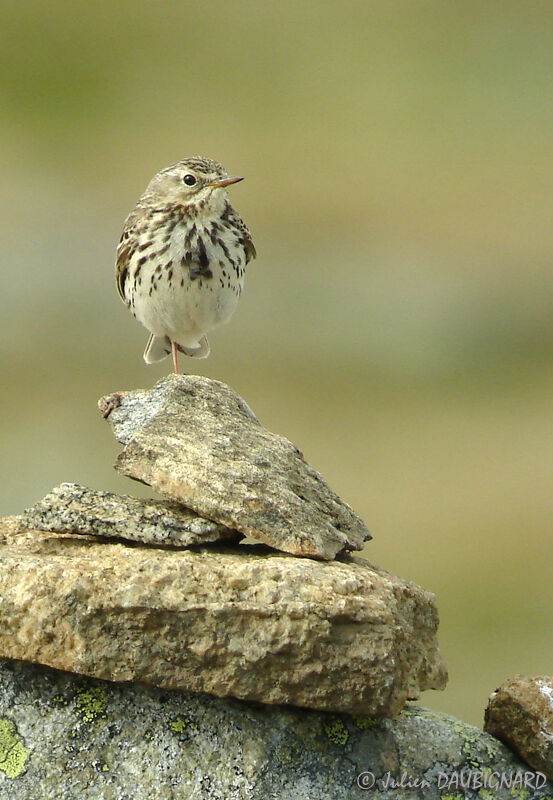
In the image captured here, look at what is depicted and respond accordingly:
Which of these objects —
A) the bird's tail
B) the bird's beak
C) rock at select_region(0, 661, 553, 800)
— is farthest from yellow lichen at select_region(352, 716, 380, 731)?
the bird's tail

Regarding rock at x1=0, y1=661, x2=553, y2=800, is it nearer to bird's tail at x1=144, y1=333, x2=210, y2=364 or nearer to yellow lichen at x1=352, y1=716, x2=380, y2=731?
yellow lichen at x1=352, y1=716, x2=380, y2=731

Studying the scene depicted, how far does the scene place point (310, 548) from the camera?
4.58 m

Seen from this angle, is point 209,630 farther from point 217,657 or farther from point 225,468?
point 225,468

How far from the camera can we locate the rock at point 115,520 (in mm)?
4566

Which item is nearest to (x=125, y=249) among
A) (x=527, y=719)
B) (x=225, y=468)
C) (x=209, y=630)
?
(x=225, y=468)

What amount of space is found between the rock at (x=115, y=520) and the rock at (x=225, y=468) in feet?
0.26

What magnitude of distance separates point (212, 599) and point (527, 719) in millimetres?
1493

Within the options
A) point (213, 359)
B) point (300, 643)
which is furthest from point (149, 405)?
point (213, 359)

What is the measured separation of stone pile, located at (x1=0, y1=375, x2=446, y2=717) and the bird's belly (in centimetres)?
318

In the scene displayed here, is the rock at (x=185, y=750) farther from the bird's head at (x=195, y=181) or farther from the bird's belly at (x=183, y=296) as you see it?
the bird's head at (x=195, y=181)

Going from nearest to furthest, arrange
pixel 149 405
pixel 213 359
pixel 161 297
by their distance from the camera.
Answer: pixel 149 405, pixel 161 297, pixel 213 359

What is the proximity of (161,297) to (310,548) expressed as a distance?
3724 millimetres

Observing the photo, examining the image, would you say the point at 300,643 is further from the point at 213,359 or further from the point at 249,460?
the point at 213,359

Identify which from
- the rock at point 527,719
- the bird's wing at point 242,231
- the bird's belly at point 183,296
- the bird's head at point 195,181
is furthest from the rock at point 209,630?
the bird's wing at point 242,231
